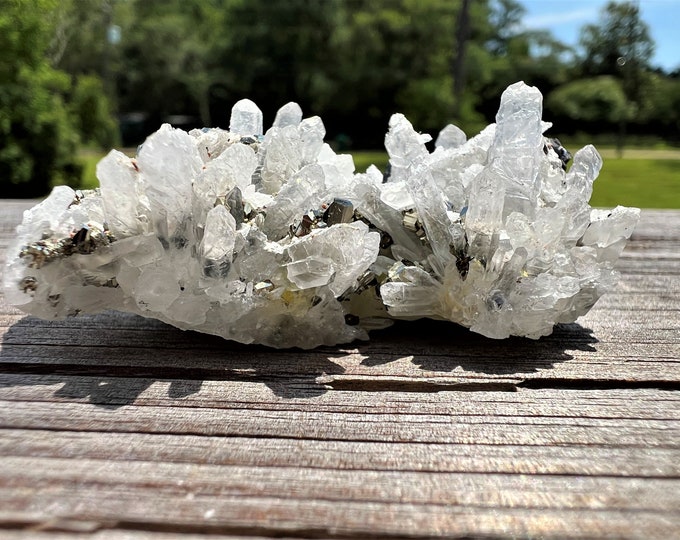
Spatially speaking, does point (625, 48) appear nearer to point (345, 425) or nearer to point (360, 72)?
point (360, 72)

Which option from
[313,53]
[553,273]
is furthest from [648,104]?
[553,273]

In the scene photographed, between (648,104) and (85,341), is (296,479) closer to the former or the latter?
(85,341)

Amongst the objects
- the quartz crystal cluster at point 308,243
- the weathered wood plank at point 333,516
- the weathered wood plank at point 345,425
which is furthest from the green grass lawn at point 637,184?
the weathered wood plank at point 333,516

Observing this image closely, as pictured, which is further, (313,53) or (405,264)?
(313,53)

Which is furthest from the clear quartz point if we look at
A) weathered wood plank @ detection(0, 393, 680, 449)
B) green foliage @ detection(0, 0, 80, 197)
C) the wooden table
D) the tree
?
the tree

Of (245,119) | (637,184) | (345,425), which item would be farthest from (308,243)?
(637,184)

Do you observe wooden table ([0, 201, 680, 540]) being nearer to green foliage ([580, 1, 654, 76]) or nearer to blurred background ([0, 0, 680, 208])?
blurred background ([0, 0, 680, 208])

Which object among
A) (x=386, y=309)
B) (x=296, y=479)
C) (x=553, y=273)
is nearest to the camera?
(x=296, y=479)
